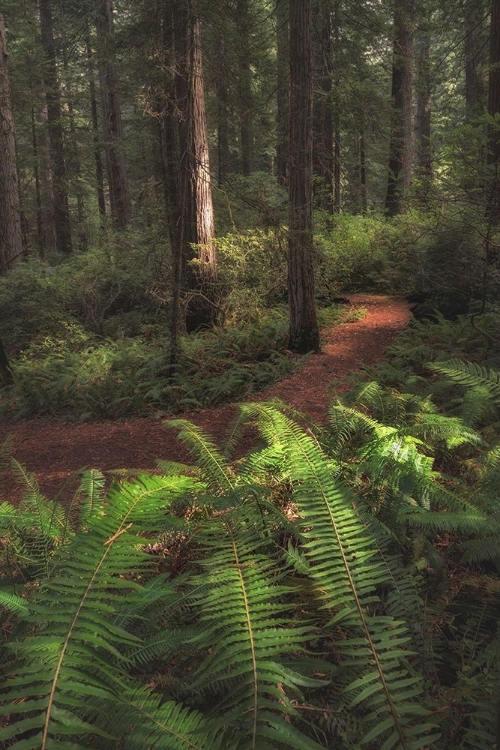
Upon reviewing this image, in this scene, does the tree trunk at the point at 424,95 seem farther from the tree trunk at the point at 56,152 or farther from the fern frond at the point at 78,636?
the tree trunk at the point at 56,152

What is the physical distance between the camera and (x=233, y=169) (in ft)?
85.1

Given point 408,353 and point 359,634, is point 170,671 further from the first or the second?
point 408,353

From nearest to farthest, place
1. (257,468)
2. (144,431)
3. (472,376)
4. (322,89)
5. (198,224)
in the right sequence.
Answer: (257,468)
(472,376)
(144,431)
(198,224)
(322,89)

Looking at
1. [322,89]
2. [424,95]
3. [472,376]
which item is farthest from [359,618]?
[424,95]

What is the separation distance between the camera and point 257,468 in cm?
339

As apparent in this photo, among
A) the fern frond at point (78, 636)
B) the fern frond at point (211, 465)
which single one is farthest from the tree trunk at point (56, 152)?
the fern frond at point (78, 636)

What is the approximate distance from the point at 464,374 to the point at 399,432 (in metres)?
1.28

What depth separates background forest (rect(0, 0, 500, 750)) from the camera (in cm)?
168

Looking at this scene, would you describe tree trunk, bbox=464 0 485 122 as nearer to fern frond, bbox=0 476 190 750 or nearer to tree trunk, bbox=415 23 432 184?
tree trunk, bbox=415 23 432 184

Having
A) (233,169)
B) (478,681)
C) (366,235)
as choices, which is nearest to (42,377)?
(478,681)

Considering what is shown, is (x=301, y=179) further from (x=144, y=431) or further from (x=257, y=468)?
(x=257, y=468)

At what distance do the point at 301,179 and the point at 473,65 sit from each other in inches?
Result: 505

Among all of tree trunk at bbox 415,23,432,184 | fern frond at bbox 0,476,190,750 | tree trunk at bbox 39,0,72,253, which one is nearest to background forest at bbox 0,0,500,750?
fern frond at bbox 0,476,190,750

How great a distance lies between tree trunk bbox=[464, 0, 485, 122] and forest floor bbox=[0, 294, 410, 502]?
16.0 feet
